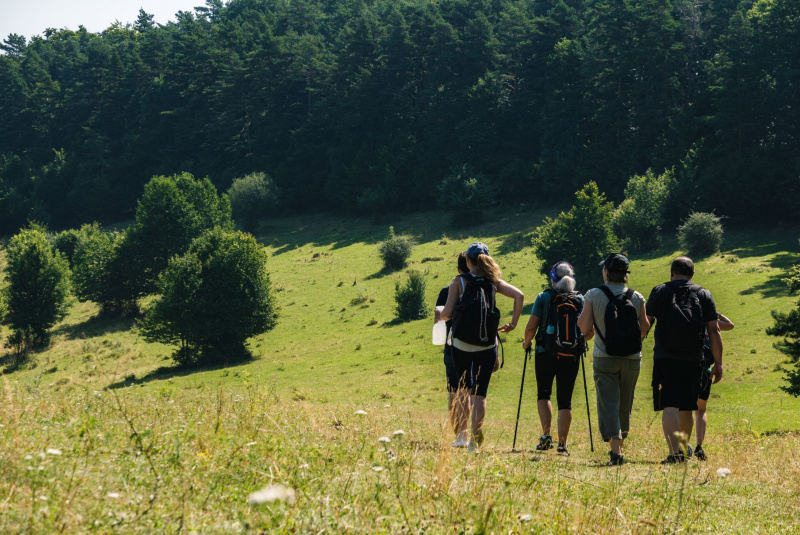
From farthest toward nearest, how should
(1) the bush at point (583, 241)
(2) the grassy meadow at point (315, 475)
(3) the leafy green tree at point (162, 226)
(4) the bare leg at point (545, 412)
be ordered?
(3) the leafy green tree at point (162, 226) → (1) the bush at point (583, 241) → (4) the bare leg at point (545, 412) → (2) the grassy meadow at point (315, 475)

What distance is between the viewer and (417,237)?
6612 centimetres

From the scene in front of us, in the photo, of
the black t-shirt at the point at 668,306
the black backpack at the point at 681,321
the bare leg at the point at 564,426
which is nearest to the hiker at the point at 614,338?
the black t-shirt at the point at 668,306

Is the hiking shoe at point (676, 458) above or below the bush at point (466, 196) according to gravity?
above

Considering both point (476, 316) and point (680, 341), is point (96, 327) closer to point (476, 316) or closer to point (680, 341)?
point (476, 316)

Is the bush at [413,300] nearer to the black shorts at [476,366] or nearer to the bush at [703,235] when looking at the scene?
the bush at [703,235]

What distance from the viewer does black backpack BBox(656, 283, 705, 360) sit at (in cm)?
756

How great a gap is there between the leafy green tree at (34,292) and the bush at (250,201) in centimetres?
2389

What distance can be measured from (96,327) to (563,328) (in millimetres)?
56160

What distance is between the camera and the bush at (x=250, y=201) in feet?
263

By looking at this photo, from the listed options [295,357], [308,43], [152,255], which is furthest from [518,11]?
[295,357]

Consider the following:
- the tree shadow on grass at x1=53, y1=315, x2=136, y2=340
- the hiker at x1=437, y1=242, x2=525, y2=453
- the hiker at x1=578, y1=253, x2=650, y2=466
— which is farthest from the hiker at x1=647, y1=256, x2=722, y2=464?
the tree shadow on grass at x1=53, y1=315, x2=136, y2=340

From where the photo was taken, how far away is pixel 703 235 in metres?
47.3

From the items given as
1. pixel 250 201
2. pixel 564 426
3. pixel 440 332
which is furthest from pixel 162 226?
pixel 564 426

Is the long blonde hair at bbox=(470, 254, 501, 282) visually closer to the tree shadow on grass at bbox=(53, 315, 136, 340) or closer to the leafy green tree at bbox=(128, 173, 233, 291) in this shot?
the tree shadow on grass at bbox=(53, 315, 136, 340)
